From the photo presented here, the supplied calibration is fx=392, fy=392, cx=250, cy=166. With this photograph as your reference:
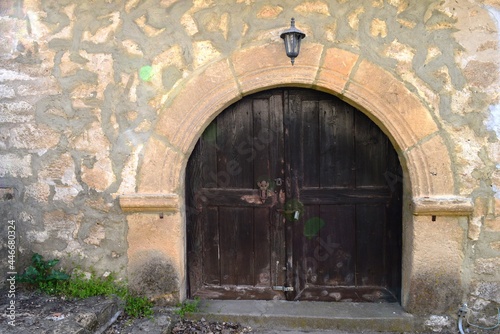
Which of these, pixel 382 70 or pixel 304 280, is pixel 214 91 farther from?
pixel 304 280

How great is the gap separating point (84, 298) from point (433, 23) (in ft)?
10.2

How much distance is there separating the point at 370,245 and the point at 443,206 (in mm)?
655

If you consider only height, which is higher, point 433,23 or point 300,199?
point 433,23

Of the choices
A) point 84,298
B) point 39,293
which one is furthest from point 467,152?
point 39,293

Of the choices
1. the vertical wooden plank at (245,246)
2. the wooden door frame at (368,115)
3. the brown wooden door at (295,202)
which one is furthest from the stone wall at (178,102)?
the vertical wooden plank at (245,246)

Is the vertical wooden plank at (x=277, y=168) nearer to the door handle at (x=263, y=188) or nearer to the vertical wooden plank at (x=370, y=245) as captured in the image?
the door handle at (x=263, y=188)

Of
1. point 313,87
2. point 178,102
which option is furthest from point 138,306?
point 313,87

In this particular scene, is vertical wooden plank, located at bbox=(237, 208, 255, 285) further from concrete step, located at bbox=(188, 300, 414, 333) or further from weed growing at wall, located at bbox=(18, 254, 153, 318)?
weed growing at wall, located at bbox=(18, 254, 153, 318)

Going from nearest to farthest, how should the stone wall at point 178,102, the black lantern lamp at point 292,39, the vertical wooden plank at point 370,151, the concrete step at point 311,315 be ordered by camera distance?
the black lantern lamp at point 292,39, the stone wall at point 178,102, the concrete step at point 311,315, the vertical wooden plank at point 370,151

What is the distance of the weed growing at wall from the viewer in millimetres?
2861

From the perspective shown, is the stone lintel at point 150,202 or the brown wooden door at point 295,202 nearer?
the stone lintel at point 150,202

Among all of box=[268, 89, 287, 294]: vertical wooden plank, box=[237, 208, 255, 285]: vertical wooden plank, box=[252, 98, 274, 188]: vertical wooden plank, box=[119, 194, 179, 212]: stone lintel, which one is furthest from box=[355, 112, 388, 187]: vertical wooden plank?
box=[119, 194, 179, 212]: stone lintel

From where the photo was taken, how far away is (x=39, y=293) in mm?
A: 2877

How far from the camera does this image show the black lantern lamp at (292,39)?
8.28 ft
